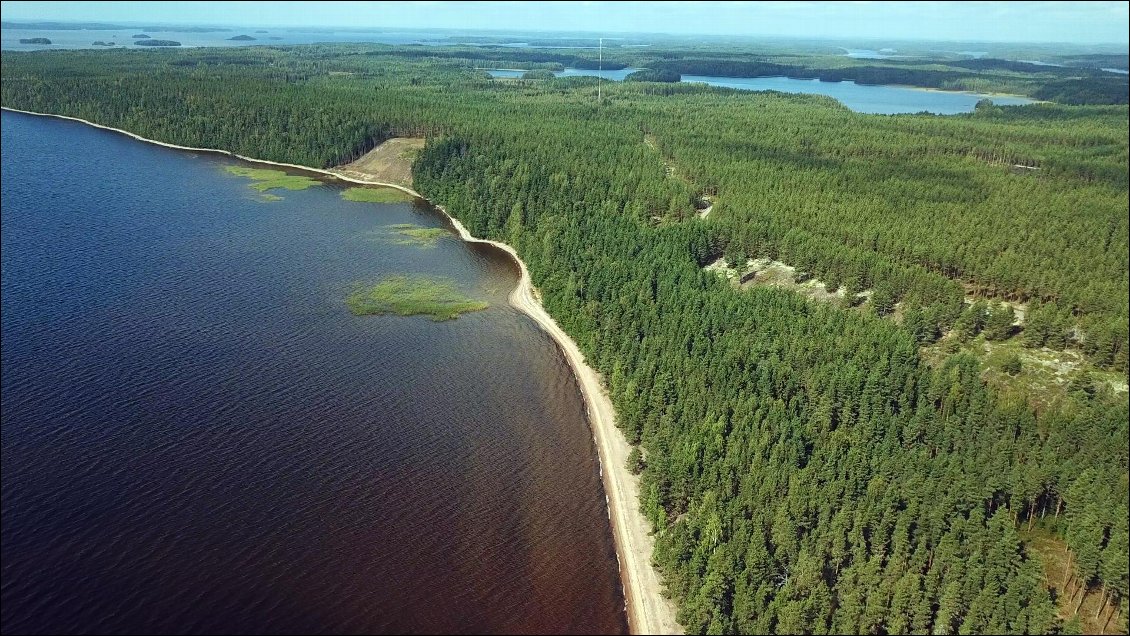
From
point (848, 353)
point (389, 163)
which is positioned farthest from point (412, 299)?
point (389, 163)

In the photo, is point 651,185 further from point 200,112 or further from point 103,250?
point 200,112

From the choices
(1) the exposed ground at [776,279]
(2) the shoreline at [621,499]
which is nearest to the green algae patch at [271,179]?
(2) the shoreline at [621,499]

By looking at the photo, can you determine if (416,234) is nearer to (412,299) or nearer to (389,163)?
(412,299)

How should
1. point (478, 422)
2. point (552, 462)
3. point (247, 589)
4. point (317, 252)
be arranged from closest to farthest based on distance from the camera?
point (247, 589) → point (552, 462) → point (478, 422) → point (317, 252)

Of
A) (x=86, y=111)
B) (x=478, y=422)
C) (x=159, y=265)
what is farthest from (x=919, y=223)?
(x=86, y=111)

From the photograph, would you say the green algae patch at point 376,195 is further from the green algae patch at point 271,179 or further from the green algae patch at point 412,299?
the green algae patch at point 412,299

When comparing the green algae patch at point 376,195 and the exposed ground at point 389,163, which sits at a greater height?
the exposed ground at point 389,163

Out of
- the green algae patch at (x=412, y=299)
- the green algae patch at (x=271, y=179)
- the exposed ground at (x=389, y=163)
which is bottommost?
the green algae patch at (x=412, y=299)
